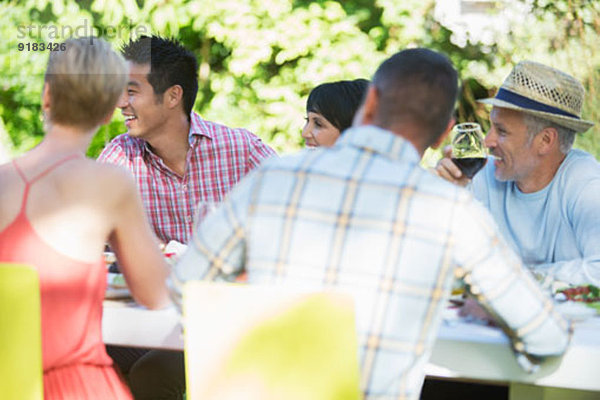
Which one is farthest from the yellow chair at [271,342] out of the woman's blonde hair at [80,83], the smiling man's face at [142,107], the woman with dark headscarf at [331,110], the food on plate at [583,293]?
the smiling man's face at [142,107]

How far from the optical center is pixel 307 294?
157 cm

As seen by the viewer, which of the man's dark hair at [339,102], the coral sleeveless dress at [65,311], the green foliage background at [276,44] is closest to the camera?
the coral sleeveless dress at [65,311]

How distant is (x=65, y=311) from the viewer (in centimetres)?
194

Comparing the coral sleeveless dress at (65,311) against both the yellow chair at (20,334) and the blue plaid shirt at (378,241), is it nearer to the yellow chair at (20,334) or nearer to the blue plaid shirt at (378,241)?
the yellow chair at (20,334)

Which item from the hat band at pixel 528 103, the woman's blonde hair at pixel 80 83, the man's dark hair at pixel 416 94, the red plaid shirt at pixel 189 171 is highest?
the man's dark hair at pixel 416 94

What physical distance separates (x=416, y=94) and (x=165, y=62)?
222cm

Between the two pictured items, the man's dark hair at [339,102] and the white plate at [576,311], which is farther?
the man's dark hair at [339,102]

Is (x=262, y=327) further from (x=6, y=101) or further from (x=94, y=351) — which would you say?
(x=6, y=101)

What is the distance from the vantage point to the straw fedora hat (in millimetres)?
3066

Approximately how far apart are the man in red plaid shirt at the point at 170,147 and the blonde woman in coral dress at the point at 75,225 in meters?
1.52

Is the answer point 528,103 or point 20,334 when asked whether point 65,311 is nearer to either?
point 20,334

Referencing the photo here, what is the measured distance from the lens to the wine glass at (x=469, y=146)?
2.77 m

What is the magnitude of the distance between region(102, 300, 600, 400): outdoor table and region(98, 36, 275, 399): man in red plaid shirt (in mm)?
1438

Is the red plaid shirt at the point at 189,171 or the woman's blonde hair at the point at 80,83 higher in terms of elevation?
the woman's blonde hair at the point at 80,83
